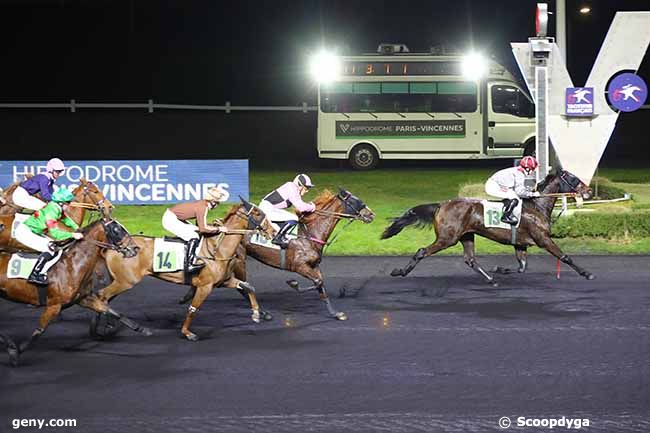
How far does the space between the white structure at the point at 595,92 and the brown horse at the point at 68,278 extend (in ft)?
36.5

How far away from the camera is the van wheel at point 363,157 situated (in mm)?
29422

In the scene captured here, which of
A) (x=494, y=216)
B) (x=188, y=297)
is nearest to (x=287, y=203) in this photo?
(x=188, y=297)

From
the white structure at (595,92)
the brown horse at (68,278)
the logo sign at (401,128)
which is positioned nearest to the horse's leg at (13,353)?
the brown horse at (68,278)

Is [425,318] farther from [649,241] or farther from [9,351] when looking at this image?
[649,241]

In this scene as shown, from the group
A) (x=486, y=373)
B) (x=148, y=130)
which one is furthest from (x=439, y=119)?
(x=486, y=373)

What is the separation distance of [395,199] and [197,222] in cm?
1195

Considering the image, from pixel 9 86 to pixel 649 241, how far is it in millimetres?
24263

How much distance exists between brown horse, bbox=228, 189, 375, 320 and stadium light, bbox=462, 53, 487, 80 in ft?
52.8

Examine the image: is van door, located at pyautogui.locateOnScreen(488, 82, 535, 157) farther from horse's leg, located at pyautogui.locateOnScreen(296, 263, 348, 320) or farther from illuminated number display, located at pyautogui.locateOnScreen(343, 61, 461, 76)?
horse's leg, located at pyautogui.locateOnScreen(296, 263, 348, 320)

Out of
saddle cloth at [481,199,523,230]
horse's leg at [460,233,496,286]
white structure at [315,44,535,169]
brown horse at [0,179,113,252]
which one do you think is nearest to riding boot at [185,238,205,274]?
brown horse at [0,179,113,252]

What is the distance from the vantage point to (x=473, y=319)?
1292 centimetres

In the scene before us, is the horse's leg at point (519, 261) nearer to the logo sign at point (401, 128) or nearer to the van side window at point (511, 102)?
the logo sign at point (401, 128)

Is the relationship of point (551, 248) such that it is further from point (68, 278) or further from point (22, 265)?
point (22, 265)

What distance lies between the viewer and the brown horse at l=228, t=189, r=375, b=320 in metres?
13.4
